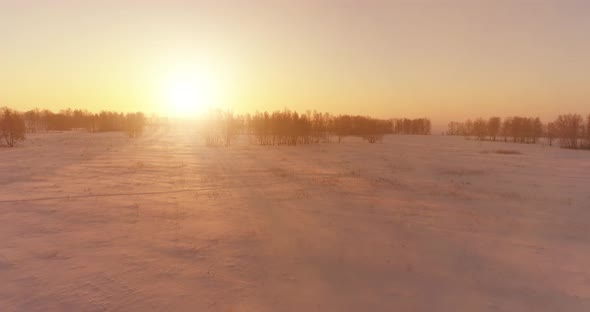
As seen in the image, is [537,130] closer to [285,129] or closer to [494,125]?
[494,125]

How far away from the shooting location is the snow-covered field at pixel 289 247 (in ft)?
24.6

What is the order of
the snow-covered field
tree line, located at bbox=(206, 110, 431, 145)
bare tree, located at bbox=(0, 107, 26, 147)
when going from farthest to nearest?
tree line, located at bbox=(206, 110, 431, 145), bare tree, located at bbox=(0, 107, 26, 147), the snow-covered field

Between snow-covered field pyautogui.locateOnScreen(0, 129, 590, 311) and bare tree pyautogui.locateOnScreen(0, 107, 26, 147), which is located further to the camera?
bare tree pyautogui.locateOnScreen(0, 107, 26, 147)

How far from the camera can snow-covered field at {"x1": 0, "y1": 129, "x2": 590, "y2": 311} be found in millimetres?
7508

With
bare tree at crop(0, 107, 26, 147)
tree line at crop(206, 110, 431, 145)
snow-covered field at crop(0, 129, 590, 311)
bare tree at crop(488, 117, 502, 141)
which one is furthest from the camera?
bare tree at crop(488, 117, 502, 141)

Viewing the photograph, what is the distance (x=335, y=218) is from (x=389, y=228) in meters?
2.33

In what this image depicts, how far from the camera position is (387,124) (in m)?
141

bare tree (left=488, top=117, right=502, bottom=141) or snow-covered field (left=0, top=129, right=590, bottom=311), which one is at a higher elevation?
bare tree (left=488, top=117, right=502, bottom=141)

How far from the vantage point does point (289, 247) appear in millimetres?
10539

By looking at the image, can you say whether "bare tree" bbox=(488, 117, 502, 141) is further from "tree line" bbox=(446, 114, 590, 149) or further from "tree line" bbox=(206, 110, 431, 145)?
"tree line" bbox=(206, 110, 431, 145)

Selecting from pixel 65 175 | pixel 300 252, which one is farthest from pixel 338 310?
pixel 65 175

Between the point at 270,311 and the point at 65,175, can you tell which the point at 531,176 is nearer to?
the point at 270,311

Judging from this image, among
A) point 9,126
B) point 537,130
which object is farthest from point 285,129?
point 537,130

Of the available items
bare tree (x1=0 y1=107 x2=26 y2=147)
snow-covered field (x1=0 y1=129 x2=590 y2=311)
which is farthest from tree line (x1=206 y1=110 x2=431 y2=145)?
snow-covered field (x1=0 y1=129 x2=590 y2=311)
